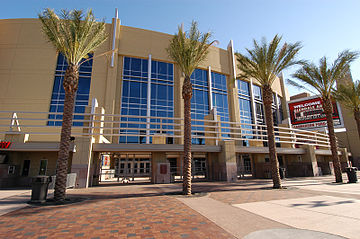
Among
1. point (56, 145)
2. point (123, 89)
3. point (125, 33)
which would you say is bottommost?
point (56, 145)

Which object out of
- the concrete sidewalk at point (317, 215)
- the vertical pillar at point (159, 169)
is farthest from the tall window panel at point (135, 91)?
the concrete sidewalk at point (317, 215)

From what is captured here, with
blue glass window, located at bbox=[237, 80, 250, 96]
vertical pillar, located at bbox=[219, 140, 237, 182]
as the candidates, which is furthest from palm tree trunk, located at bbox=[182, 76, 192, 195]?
blue glass window, located at bbox=[237, 80, 250, 96]

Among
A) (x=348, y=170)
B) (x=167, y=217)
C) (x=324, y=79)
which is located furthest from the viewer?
(x=324, y=79)

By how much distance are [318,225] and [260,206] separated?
262 cm

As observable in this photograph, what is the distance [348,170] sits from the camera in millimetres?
15680

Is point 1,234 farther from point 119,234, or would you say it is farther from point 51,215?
point 119,234

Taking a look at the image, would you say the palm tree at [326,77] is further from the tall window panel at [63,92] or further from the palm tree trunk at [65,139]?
the tall window panel at [63,92]

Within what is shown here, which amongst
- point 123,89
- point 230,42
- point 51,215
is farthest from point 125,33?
point 51,215

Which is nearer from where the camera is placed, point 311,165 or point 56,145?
point 56,145

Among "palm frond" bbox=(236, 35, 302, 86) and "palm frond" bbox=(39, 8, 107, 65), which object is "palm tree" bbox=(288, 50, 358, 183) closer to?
"palm frond" bbox=(236, 35, 302, 86)

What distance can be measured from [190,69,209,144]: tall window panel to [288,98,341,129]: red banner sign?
19.6 metres

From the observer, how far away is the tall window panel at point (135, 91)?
28734mm

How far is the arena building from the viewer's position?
15859 mm

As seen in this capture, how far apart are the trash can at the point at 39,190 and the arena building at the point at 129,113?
534cm
